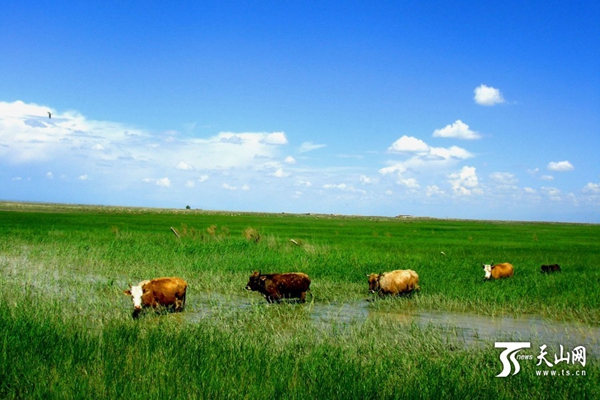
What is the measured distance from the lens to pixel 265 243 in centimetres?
2745

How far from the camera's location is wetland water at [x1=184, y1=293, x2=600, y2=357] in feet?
32.1

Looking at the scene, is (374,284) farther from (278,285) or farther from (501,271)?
(501,271)

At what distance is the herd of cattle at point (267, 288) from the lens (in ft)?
36.8

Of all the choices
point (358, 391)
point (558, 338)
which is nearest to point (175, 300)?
point (358, 391)

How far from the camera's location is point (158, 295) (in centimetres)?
1141

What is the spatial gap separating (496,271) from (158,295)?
12.3 m

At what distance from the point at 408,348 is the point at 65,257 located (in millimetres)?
17414

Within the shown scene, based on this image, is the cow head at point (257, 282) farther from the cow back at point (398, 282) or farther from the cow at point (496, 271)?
the cow at point (496, 271)

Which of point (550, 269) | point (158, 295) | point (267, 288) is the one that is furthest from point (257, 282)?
point (550, 269)

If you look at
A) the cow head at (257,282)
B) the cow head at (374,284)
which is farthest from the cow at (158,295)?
the cow head at (374,284)

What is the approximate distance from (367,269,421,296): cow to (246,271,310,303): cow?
237cm

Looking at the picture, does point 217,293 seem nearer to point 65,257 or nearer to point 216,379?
point 216,379

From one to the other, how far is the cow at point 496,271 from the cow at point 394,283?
400cm

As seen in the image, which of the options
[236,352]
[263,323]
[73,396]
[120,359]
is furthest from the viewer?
[263,323]
